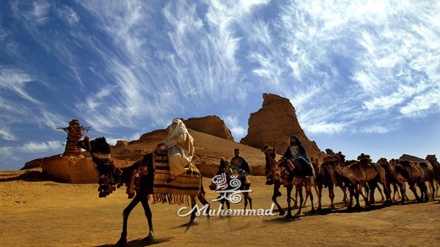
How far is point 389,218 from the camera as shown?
11.2 metres

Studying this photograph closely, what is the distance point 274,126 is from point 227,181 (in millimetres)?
90854

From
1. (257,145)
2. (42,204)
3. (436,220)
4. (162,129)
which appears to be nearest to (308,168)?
(436,220)

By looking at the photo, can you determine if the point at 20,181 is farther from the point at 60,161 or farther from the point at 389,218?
the point at 389,218

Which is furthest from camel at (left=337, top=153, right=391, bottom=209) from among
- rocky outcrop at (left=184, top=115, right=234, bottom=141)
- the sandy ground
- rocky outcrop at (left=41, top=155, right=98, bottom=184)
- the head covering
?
rocky outcrop at (left=184, top=115, right=234, bottom=141)

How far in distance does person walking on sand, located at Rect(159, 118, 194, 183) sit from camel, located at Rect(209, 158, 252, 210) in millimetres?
3760

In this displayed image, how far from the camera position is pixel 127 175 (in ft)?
29.3

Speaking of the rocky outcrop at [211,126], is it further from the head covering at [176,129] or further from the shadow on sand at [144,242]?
the shadow on sand at [144,242]

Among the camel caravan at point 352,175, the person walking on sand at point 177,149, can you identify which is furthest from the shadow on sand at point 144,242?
the camel caravan at point 352,175

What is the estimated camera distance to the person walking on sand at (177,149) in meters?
8.96

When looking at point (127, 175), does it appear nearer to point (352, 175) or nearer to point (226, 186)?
point (226, 186)

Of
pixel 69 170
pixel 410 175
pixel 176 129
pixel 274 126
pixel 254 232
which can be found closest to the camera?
pixel 176 129

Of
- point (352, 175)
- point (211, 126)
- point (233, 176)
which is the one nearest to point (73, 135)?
point (233, 176)

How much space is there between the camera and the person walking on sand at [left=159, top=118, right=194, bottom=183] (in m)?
8.96

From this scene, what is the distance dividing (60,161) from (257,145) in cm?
7513
